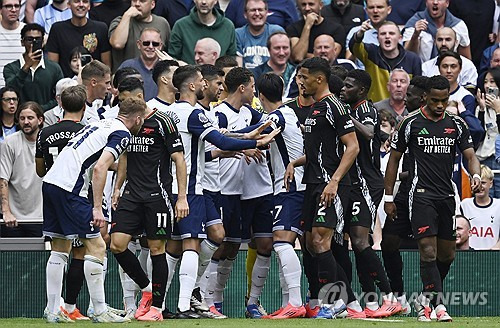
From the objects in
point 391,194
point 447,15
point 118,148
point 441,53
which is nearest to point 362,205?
point 391,194

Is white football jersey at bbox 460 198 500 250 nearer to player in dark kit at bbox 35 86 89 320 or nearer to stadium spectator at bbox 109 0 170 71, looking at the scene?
stadium spectator at bbox 109 0 170 71

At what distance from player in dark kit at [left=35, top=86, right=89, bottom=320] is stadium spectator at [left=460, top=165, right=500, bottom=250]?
588 cm

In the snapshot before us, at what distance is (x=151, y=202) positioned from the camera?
42.4ft

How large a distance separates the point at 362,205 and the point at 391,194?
0.35 m

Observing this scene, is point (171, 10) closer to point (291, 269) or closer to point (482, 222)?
point (482, 222)

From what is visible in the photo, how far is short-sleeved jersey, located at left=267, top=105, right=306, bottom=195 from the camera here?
13.9 meters

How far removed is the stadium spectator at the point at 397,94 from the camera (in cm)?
1764

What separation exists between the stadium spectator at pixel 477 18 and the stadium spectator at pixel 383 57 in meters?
2.02

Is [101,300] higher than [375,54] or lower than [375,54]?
lower

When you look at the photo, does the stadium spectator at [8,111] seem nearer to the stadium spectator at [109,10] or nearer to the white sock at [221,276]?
the stadium spectator at [109,10]

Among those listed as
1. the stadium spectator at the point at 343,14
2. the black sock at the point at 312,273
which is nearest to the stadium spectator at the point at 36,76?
the stadium spectator at the point at 343,14

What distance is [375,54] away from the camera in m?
18.6

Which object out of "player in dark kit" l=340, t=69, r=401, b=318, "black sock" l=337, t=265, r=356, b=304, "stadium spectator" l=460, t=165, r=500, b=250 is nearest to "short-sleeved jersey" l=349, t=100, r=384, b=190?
"player in dark kit" l=340, t=69, r=401, b=318

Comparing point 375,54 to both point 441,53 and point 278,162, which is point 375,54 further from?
point 278,162
